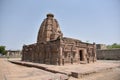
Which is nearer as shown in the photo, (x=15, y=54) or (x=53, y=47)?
(x=53, y=47)

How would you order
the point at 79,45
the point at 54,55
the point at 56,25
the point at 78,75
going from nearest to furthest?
the point at 78,75, the point at 54,55, the point at 79,45, the point at 56,25

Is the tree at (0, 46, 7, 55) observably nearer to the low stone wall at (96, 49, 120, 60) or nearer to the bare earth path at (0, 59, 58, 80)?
the low stone wall at (96, 49, 120, 60)

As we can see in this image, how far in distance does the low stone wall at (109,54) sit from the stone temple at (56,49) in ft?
31.4

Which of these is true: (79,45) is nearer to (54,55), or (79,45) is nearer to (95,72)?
(54,55)

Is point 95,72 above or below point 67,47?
below

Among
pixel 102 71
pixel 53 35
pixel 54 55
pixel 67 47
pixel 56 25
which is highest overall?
pixel 56 25

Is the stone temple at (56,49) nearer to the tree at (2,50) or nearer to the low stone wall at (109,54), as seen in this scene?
the low stone wall at (109,54)

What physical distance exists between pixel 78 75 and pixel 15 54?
46308 millimetres

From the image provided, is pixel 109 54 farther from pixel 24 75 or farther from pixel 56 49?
pixel 24 75

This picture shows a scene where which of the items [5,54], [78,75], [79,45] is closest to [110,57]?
[79,45]

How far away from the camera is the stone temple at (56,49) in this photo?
54.4 ft

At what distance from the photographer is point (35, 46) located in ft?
75.3

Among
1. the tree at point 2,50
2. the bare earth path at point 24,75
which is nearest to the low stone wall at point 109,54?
the bare earth path at point 24,75

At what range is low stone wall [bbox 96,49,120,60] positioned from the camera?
1109 inches
